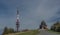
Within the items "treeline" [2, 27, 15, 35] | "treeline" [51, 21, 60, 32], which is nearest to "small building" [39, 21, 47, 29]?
"treeline" [51, 21, 60, 32]

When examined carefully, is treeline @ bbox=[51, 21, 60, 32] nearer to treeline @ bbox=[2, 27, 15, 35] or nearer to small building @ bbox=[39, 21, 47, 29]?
small building @ bbox=[39, 21, 47, 29]

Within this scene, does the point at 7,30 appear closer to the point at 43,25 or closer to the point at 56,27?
the point at 43,25

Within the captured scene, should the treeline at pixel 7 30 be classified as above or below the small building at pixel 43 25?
below

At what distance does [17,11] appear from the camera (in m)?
5.21

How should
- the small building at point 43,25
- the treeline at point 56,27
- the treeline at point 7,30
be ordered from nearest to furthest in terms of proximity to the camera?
1. the treeline at point 7,30
2. the small building at point 43,25
3. the treeline at point 56,27

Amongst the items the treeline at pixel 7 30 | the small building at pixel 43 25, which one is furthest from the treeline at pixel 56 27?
the treeline at pixel 7 30

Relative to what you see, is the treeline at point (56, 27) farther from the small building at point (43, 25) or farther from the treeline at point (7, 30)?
the treeline at point (7, 30)

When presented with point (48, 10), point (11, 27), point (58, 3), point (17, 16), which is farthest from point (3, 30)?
point (58, 3)

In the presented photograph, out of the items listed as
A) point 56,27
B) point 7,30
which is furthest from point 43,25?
point 7,30

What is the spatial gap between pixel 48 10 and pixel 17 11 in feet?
3.05

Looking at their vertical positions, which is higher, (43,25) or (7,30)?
(43,25)

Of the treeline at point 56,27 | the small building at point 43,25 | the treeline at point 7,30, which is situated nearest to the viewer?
the treeline at point 7,30

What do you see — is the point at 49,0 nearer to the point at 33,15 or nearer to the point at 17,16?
the point at 33,15

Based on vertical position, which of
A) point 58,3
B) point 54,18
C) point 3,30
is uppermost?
point 58,3
